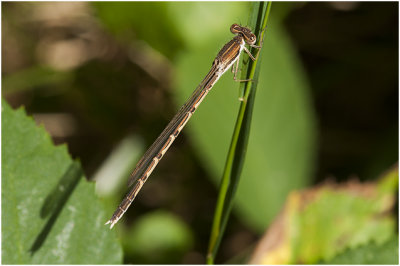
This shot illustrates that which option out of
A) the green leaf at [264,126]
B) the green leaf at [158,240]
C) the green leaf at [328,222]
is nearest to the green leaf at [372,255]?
the green leaf at [328,222]

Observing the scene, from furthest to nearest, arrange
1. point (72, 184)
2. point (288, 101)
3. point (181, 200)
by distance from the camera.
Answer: point (181, 200) → point (288, 101) → point (72, 184)

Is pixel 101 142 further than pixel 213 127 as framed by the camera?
Yes

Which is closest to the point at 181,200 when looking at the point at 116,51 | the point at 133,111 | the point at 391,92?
the point at 133,111

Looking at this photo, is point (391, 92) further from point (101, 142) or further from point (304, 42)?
point (101, 142)

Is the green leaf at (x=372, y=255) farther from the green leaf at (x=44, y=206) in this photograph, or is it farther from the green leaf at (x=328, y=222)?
the green leaf at (x=44, y=206)

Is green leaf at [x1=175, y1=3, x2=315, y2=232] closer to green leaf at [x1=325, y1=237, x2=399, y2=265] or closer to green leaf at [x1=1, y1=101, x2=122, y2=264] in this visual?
green leaf at [x1=325, y1=237, x2=399, y2=265]

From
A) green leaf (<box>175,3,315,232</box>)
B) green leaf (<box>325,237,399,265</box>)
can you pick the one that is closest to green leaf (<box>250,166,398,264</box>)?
green leaf (<box>325,237,399,265</box>)

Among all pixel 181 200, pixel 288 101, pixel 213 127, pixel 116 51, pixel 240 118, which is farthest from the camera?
pixel 116 51
